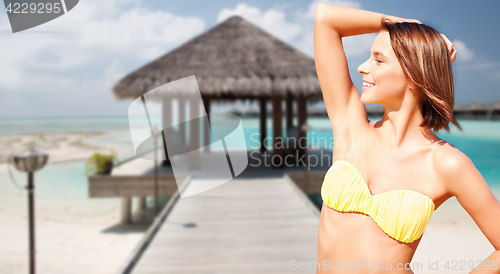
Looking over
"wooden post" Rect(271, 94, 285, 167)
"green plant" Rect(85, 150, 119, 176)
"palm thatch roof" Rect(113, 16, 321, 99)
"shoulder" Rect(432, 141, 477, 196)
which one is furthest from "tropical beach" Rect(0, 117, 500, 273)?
"green plant" Rect(85, 150, 119, 176)

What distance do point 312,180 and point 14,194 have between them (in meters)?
16.3

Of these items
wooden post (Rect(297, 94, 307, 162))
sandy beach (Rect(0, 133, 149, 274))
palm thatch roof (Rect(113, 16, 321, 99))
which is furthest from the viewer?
wooden post (Rect(297, 94, 307, 162))

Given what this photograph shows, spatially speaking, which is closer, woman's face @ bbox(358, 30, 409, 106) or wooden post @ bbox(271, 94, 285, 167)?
woman's face @ bbox(358, 30, 409, 106)

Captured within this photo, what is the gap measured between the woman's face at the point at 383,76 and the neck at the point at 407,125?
2cm

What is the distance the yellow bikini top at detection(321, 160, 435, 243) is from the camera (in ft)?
2.28

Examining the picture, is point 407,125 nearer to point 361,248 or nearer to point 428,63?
point 428,63

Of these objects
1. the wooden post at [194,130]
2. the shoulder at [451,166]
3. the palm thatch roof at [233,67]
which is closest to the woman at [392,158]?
the shoulder at [451,166]

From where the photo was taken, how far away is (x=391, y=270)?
0.74 m

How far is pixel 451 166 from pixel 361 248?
0.30 meters

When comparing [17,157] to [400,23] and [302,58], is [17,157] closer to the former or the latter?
[400,23]

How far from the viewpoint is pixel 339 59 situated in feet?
2.73

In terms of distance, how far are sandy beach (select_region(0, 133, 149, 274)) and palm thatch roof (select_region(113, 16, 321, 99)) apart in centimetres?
366

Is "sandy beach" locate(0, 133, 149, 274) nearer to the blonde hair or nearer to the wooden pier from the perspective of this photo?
the wooden pier

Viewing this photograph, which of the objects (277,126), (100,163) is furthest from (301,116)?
(100,163)
